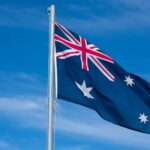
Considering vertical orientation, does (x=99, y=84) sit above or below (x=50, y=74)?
above

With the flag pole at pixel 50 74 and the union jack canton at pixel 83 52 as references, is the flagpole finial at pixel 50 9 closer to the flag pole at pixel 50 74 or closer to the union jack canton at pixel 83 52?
the flag pole at pixel 50 74

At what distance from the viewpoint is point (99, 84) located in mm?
20594

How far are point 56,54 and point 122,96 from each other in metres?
2.87

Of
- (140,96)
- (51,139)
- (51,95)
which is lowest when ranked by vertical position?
(51,139)

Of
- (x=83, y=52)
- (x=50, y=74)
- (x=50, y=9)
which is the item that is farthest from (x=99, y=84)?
(x=50, y=9)

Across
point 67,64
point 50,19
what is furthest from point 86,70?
point 50,19

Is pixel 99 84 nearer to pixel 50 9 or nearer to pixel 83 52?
pixel 83 52

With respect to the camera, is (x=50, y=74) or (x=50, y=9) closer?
(x=50, y=74)

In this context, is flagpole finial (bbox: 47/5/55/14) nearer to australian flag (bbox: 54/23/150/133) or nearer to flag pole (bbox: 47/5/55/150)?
flag pole (bbox: 47/5/55/150)

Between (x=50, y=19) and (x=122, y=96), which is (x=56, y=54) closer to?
(x=50, y=19)

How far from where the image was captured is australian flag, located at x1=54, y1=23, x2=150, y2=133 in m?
19.7

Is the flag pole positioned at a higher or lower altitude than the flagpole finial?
lower

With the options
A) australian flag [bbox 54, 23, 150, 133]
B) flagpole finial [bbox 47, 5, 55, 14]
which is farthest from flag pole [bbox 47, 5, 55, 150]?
australian flag [bbox 54, 23, 150, 133]

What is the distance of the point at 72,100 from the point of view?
19297mm
